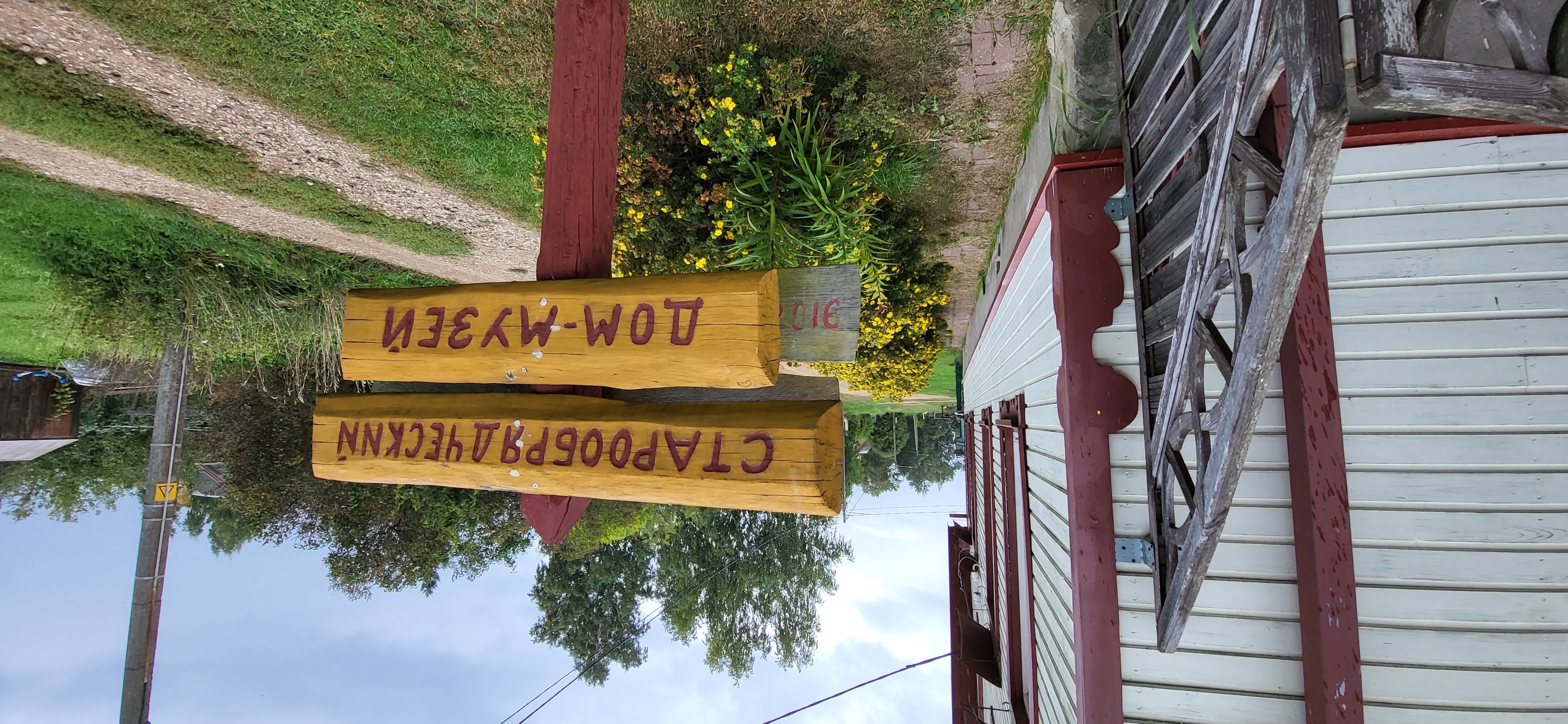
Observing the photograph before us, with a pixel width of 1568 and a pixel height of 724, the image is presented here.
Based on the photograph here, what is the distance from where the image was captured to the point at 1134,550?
2619 mm

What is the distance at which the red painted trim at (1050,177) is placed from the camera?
2854 mm

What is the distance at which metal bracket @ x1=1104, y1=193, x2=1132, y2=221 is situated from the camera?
275 centimetres

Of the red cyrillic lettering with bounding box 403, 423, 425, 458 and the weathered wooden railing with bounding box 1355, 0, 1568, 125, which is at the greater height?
the weathered wooden railing with bounding box 1355, 0, 1568, 125

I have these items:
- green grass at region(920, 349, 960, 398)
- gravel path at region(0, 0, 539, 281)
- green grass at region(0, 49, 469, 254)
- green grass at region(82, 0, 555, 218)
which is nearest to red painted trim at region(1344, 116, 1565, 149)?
green grass at region(82, 0, 555, 218)

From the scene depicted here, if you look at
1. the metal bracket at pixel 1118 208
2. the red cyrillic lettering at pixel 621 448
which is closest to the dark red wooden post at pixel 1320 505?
the metal bracket at pixel 1118 208

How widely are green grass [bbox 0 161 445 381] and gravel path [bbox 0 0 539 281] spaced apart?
0.42m

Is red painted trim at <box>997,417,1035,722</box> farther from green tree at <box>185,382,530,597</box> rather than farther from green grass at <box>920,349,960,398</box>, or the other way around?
green tree at <box>185,382,530,597</box>

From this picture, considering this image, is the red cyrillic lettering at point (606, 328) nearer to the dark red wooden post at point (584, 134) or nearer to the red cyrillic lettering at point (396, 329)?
the dark red wooden post at point (584, 134)

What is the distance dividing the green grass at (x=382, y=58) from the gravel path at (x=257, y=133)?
0.16m

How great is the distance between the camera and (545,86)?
5176 mm

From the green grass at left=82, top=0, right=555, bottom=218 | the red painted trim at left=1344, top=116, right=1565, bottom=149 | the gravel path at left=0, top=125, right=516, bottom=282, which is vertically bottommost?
the red painted trim at left=1344, top=116, right=1565, bottom=149

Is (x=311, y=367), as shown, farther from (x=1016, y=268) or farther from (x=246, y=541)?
(x=246, y=541)

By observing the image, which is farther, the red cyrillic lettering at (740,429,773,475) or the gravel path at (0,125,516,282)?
the gravel path at (0,125,516,282)

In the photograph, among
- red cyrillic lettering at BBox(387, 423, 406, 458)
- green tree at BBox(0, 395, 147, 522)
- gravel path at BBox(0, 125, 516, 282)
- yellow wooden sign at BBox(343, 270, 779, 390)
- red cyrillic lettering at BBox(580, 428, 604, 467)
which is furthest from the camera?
green tree at BBox(0, 395, 147, 522)
